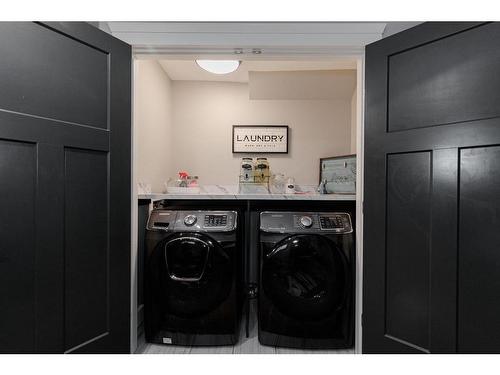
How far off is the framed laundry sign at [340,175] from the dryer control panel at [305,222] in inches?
13.6

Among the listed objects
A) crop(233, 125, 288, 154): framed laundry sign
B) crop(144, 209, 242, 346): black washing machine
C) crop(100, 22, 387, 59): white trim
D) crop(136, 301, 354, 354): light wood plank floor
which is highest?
crop(100, 22, 387, 59): white trim

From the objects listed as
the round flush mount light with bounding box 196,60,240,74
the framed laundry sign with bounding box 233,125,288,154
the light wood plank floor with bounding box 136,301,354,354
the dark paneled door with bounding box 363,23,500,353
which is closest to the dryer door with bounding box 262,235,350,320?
the dark paneled door with bounding box 363,23,500,353

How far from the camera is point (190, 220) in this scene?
4.84 feet

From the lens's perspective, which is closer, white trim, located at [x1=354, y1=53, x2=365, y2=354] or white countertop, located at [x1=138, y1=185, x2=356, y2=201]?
white trim, located at [x1=354, y1=53, x2=365, y2=354]

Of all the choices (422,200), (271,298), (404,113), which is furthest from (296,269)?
(404,113)

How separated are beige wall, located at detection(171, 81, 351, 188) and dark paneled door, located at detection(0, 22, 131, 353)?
1.19 m

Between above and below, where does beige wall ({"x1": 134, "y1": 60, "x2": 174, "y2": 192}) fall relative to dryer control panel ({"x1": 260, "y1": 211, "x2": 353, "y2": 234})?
above

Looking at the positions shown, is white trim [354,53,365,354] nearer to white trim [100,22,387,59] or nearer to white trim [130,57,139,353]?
white trim [100,22,387,59]

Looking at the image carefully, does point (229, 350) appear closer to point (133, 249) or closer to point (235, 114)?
point (133, 249)

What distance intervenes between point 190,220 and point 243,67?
1.54 meters

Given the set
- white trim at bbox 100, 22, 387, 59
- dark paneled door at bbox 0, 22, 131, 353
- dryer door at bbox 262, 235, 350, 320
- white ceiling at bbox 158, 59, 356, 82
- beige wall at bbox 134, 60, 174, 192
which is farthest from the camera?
white ceiling at bbox 158, 59, 356, 82

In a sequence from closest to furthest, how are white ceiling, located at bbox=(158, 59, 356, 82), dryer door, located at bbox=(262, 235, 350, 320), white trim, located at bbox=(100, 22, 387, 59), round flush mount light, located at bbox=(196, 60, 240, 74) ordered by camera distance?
1. white trim, located at bbox=(100, 22, 387, 59)
2. dryer door, located at bbox=(262, 235, 350, 320)
3. round flush mount light, located at bbox=(196, 60, 240, 74)
4. white ceiling, located at bbox=(158, 59, 356, 82)

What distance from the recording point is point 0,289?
3.17 ft

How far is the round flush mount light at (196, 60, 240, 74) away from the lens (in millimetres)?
1982
